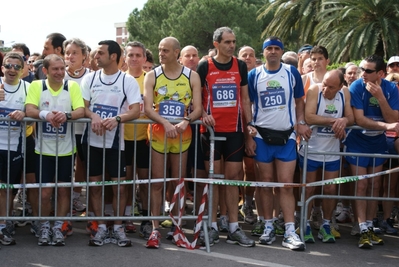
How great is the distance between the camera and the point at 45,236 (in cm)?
648

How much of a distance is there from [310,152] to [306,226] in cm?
88

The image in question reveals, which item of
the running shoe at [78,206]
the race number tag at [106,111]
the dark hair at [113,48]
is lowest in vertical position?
the running shoe at [78,206]

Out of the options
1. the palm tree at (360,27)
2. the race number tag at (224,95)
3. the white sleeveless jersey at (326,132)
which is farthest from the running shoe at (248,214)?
the palm tree at (360,27)

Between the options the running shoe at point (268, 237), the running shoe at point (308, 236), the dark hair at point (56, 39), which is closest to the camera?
the running shoe at point (268, 237)

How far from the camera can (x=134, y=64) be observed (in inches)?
293

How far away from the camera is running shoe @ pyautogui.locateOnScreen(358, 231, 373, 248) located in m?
6.83

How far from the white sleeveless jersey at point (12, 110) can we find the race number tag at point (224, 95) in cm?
210

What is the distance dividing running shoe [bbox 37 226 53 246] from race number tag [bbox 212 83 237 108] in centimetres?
228

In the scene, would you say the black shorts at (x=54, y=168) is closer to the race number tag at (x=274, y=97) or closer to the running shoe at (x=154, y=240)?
the running shoe at (x=154, y=240)

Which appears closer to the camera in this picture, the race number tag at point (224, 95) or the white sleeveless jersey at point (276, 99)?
the race number tag at point (224, 95)

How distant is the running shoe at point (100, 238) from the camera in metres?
6.50

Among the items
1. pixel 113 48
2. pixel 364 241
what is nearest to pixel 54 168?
pixel 113 48

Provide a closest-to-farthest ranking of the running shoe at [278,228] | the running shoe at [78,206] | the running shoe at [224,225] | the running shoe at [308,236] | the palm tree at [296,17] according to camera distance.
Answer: the running shoe at [308,236]
the running shoe at [278,228]
the running shoe at [224,225]
the running shoe at [78,206]
the palm tree at [296,17]

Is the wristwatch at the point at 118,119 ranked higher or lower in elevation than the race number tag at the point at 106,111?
lower
